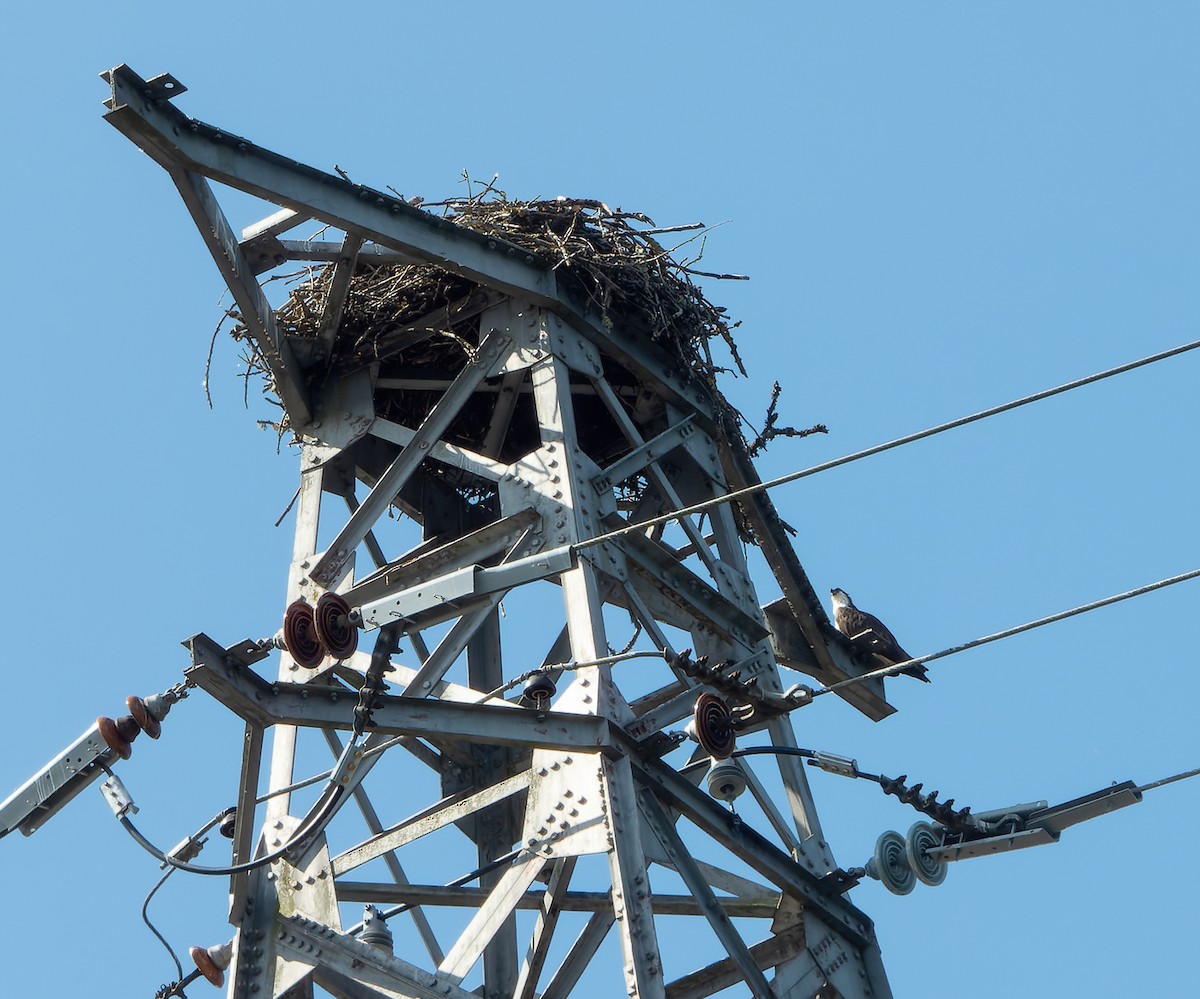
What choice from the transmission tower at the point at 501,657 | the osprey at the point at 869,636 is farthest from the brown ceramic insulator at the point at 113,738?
the osprey at the point at 869,636

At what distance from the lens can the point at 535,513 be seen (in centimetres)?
1058

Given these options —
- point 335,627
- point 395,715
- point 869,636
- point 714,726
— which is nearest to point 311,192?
point 335,627

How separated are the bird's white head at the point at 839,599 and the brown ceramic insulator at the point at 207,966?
5.06 meters

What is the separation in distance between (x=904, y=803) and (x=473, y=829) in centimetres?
240

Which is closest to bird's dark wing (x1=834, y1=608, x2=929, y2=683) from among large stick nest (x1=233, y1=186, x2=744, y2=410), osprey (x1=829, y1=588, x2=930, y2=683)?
osprey (x1=829, y1=588, x2=930, y2=683)

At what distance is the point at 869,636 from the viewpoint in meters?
12.8

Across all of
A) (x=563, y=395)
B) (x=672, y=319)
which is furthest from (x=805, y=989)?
(x=672, y=319)

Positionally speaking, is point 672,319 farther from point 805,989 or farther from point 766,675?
point 805,989

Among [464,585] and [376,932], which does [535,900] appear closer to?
[376,932]

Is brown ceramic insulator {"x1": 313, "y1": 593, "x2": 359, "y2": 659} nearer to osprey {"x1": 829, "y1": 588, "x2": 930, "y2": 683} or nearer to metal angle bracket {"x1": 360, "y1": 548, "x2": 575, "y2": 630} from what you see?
metal angle bracket {"x1": 360, "y1": 548, "x2": 575, "y2": 630}

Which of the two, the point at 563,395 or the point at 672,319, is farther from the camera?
the point at 672,319

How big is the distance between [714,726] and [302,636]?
1799 millimetres

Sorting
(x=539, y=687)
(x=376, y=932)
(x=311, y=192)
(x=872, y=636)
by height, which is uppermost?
(x=311, y=192)

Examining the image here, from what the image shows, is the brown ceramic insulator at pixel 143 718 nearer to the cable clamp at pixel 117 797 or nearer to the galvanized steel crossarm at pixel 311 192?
the cable clamp at pixel 117 797
